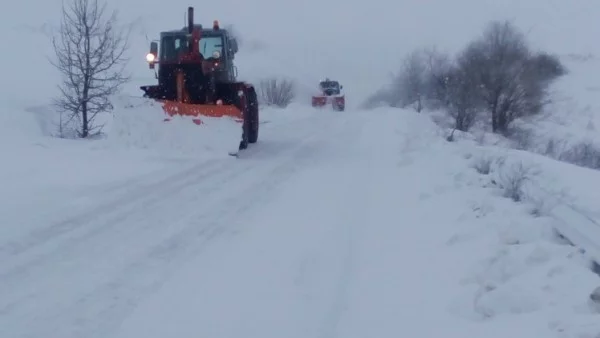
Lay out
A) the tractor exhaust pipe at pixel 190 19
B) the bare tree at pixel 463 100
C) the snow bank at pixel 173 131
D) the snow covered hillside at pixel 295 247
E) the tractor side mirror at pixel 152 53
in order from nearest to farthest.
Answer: the snow covered hillside at pixel 295 247
the snow bank at pixel 173 131
the tractor side mirror at pixel 152 53
the tractor exhaust pipe at pixel 190 19
the bare tree at pixel 463 100

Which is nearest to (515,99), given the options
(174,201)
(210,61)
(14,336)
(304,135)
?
(304,135)

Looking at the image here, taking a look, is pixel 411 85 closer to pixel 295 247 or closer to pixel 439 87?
pixel 439 87

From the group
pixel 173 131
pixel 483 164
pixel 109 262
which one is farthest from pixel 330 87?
pixel 109 262

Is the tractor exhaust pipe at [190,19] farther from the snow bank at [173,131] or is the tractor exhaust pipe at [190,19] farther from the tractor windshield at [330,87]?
the tractor windshield at [330,87]

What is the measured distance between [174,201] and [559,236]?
4.80 m

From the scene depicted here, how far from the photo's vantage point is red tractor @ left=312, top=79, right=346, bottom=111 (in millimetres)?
48469

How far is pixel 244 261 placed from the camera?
21.1 feet

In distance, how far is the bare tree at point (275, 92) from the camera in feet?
173

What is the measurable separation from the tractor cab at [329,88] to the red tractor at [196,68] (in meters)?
35.3

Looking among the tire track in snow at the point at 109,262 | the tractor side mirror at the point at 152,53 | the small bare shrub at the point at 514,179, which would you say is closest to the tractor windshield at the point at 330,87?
the tractor side mirror at the point at 152,53

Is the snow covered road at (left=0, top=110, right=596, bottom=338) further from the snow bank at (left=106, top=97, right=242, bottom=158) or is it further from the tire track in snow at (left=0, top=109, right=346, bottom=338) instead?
the snow bank at (left=106, top=97, right=242, bottom=158)

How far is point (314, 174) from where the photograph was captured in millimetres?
12117

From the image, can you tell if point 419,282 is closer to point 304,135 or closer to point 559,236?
point 559,236

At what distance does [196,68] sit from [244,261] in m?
9.60
